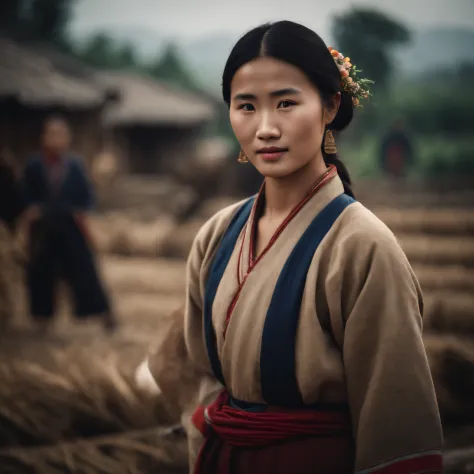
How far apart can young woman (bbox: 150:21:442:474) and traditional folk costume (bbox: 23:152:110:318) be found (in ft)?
12.3

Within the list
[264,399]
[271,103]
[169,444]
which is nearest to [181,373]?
[264,399]

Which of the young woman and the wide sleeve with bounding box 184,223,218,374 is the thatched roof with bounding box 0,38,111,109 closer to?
the wide sleeve with bounding box 184,223,218,374

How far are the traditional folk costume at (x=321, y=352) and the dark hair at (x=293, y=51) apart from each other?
0.74 feet

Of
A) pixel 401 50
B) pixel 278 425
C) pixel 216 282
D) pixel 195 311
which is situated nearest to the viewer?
pixel 278 425

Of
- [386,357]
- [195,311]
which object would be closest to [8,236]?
[195,311]

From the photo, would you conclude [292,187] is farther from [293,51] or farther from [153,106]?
[153,106]

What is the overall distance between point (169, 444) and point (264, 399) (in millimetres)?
1292

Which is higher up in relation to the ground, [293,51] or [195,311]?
[293,51]

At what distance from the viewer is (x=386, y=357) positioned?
131 centimetres

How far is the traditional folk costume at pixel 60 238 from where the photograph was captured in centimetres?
502

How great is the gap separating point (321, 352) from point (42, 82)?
12.4 m

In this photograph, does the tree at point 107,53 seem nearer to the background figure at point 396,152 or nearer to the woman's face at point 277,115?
the background figure at point 396,152

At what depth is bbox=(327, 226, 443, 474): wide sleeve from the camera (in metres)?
1.31

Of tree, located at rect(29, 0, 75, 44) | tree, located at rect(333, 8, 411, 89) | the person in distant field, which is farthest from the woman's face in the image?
tree, located at rect(29, 0, 75, 44)
